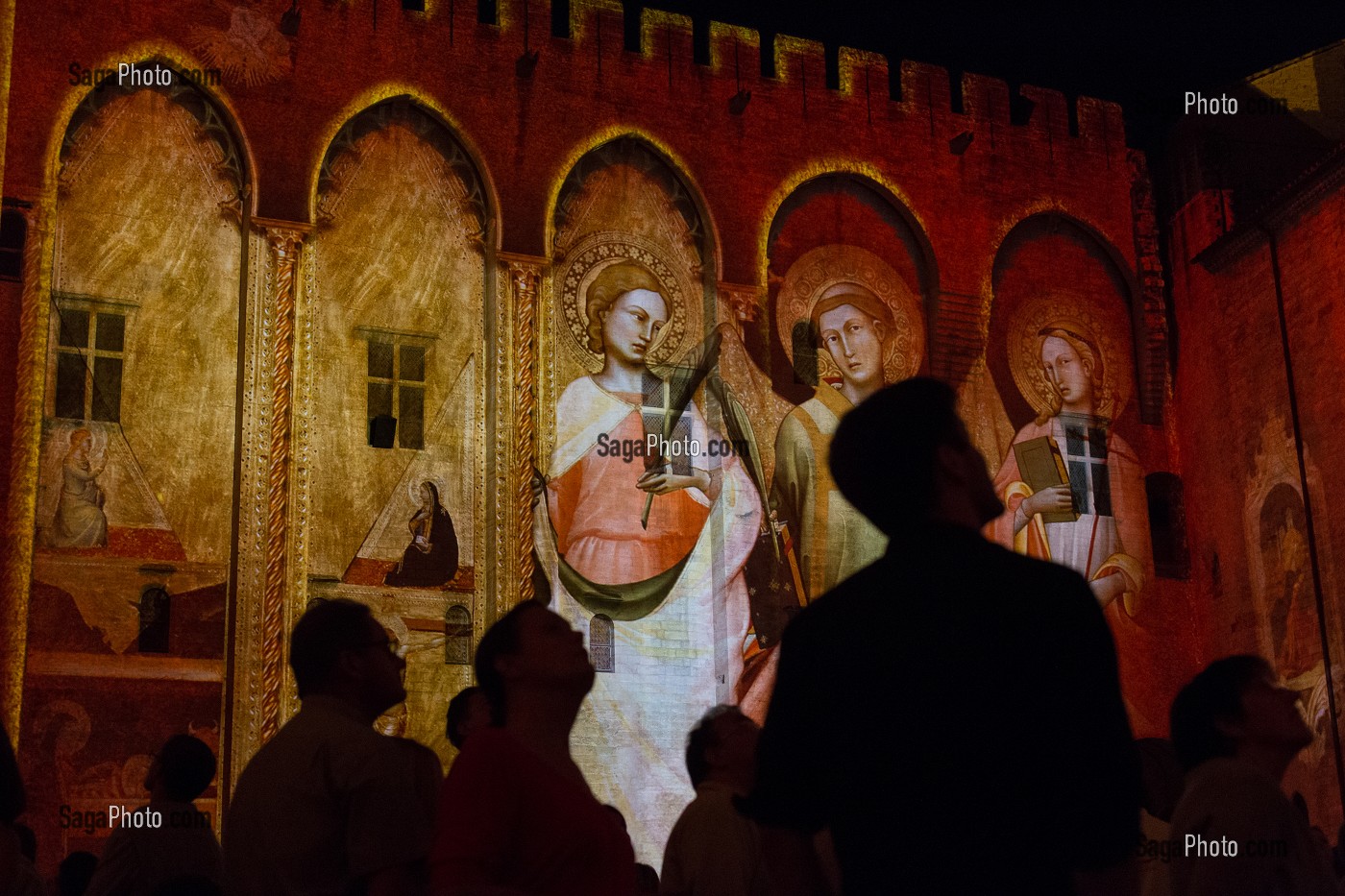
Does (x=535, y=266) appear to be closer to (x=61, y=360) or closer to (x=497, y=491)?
(x=497, y=491)

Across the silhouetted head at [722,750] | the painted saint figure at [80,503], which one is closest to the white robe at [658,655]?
the painted saint figure at [80,503]

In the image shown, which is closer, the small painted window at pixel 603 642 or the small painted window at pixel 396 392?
the small painted window at pixel 396 392

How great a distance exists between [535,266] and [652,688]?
3.61m

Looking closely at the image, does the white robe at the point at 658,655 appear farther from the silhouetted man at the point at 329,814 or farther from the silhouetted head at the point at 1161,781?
the silhouetted man at the point at 329,814

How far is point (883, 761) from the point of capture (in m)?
1.92

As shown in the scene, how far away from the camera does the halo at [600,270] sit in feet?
42.1

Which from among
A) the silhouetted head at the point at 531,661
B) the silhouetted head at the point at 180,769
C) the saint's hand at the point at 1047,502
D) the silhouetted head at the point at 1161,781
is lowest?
the silhouetted head at the point at 1161,781

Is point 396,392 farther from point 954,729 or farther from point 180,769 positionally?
point 954,729

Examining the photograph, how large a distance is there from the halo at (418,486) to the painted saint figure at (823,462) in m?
2.83

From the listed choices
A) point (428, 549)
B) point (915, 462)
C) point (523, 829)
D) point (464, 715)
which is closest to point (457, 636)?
point (428, 549)

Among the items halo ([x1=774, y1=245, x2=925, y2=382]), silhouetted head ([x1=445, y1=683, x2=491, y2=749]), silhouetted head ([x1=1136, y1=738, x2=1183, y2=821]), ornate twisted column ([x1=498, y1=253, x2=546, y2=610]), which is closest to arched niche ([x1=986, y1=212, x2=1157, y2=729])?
halo ([x1=774, y1=245, x2=925, y2=382])

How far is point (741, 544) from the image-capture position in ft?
42.0

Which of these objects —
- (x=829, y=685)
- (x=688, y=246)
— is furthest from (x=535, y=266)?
(x=829, y=685)

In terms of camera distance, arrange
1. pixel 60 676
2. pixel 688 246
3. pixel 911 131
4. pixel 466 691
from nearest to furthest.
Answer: pixel 466 691 → pixel 60 676 → pixel 688 246 → pixel 911 131
